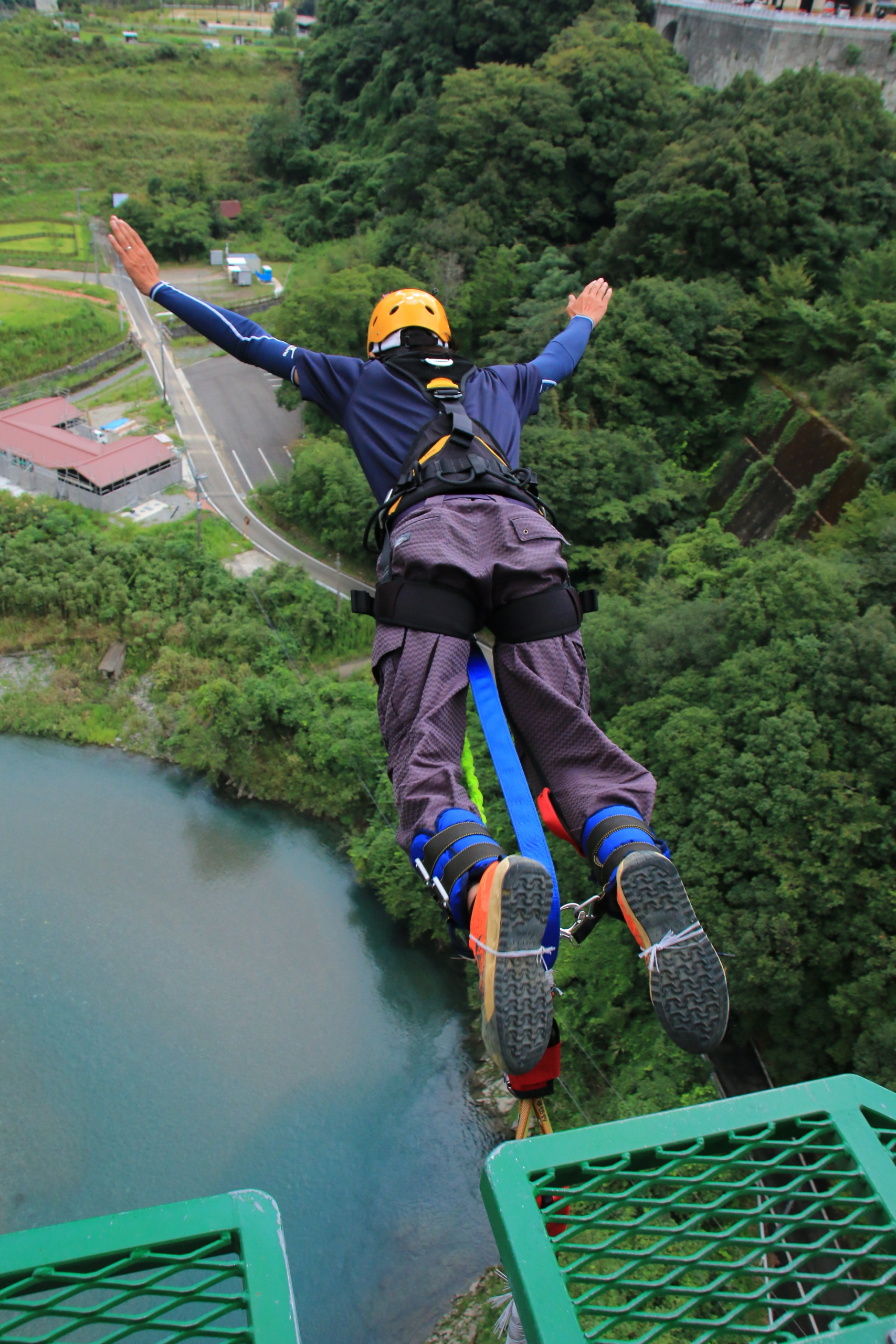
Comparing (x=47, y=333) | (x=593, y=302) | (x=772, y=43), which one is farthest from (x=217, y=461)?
(x=593, y=302)

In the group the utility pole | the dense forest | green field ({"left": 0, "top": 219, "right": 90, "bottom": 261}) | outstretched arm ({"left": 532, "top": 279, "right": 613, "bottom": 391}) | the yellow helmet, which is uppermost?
outstretched arm ({"left": 532, "top": 279, "right": 613, "bottom": 391})

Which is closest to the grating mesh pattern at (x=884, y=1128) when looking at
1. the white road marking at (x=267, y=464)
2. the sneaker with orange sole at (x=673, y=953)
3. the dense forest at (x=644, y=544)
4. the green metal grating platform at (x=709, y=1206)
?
the green metal grating platform at (x=709, y=1206)

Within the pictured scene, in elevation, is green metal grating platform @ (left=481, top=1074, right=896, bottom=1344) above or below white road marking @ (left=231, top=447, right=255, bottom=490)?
above

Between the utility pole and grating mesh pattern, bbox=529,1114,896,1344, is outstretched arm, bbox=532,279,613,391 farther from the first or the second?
the utility pole

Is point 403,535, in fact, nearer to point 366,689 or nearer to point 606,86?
point 366,689

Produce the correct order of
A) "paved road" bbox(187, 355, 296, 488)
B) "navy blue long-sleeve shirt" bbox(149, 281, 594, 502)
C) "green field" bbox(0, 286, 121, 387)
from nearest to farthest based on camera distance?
"navy blue long-sleeve shirt" bbox(149, 281, 594, 502) < "paved road" bbox(187, 355, 296, 488) < "green field" bbox(0, 286, 121, 387)

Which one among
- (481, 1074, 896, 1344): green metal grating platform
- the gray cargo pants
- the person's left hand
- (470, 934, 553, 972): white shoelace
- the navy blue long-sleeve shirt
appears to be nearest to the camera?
(481, 1074, 896, 1344): green metal grating platform

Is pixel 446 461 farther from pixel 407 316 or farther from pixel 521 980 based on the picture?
pixel 521 980

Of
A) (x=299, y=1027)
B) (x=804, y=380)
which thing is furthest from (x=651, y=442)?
(x=299, y=1027)

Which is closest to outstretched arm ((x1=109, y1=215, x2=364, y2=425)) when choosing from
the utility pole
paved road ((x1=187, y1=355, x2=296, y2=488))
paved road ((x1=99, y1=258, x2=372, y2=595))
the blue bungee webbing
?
the blue bungee webbing
